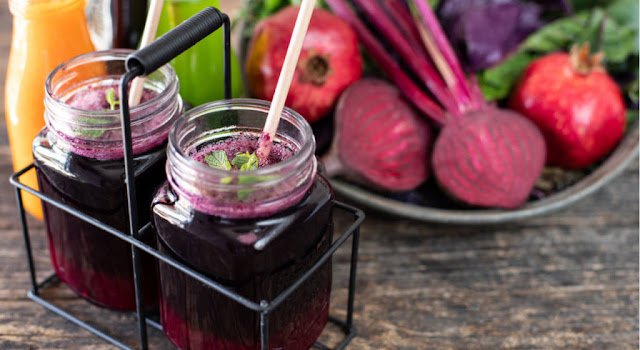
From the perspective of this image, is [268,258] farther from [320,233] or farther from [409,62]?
[409,62]

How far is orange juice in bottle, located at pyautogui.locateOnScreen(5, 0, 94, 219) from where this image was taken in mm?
560

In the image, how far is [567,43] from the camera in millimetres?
857

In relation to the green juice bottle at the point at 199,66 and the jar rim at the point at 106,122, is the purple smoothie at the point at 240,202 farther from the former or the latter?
the green juice bottle at the point at 199,66

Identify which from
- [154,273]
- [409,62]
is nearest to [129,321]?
[154,273]

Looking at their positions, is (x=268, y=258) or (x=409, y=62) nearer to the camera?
(x=268, y=258)

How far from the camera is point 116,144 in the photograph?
1.56 feet

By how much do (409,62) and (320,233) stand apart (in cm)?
42

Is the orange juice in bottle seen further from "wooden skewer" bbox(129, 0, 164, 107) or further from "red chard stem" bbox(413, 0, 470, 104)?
"red chard stem" bbox(413, 0, 470, 104)

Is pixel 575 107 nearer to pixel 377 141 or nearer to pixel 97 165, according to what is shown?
pixel 377 141

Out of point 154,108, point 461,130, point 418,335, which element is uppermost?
point 154,108

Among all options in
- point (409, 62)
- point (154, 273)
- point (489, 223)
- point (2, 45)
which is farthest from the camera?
point (2, 45)

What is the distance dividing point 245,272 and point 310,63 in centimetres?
38

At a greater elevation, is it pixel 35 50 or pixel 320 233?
pixel 35 50

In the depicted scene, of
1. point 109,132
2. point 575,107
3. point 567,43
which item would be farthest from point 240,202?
point 567,43
